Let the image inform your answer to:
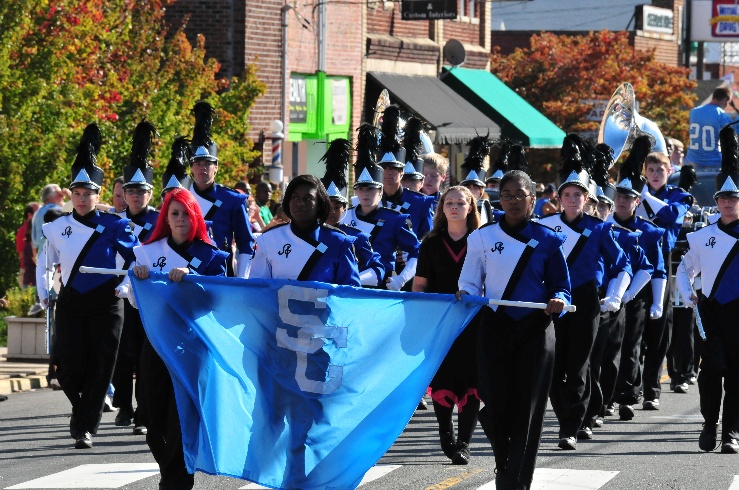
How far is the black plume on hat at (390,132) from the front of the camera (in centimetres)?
1593

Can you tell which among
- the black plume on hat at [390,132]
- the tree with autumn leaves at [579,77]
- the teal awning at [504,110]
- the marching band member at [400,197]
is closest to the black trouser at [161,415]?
the marching band member at [400,197]

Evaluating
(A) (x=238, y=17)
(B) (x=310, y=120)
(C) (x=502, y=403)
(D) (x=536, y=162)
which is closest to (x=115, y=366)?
(C) (x=502, y=403)

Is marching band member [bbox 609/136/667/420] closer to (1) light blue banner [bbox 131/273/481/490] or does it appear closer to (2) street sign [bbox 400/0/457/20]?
(1) light blue banner [bbox 131/273/481/490]

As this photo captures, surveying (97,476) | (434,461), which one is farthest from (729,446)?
(97,476)

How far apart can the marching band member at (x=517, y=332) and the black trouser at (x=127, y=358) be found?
471 centimetres

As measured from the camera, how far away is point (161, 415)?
9.88 metres

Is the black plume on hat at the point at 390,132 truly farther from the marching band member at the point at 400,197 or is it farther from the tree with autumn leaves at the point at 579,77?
the tree with autumn leaves at the point at 579,77

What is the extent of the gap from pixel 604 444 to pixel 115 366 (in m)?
4.05

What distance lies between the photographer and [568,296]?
979cm

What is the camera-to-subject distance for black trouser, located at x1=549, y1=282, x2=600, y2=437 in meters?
12.7

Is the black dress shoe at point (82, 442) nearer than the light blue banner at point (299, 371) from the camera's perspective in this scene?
No

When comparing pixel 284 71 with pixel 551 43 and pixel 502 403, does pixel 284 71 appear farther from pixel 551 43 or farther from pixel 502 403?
pixel 502 403

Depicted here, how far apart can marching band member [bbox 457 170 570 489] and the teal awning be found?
92.0 ft

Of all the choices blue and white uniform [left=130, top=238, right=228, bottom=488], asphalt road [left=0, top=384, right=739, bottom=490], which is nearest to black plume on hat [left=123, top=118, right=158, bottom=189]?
asphalt road [left=0, top=384, right=739, bottom=490]
